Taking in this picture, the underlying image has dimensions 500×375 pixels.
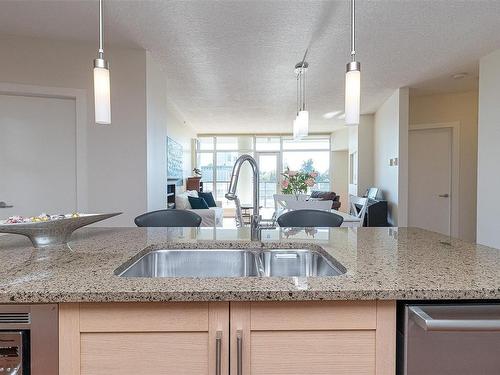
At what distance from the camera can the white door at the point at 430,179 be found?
15.9 feet

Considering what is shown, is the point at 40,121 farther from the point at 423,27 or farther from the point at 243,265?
the point at 423,27

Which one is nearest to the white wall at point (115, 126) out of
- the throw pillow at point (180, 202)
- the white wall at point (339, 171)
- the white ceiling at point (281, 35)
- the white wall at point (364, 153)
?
the white ceiling at point (281, 35)

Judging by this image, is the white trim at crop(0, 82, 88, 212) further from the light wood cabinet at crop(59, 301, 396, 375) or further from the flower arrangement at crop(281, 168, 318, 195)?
the light wood cabinet at crop(59, 301, 396, 375)

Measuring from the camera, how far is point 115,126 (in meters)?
3.07

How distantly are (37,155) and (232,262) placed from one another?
2.62 m

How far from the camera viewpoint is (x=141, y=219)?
1.97 meters

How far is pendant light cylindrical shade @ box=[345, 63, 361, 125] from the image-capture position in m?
1.47

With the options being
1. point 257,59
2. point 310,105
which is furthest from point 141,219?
point 310,105

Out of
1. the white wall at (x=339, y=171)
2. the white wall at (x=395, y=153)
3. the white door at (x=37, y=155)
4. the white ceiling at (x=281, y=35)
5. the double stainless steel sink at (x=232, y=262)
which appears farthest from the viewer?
the white wall at (x=339, y=171)

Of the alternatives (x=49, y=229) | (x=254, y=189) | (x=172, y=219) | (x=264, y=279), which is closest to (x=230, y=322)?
(x=264, y=279)

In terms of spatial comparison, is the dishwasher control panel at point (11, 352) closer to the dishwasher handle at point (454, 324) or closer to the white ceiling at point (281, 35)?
the dishwasher handle at point (454, 324)

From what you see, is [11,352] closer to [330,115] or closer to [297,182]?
[297,182]

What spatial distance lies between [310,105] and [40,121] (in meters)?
4.12

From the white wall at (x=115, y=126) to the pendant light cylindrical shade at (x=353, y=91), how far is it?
2248mm
